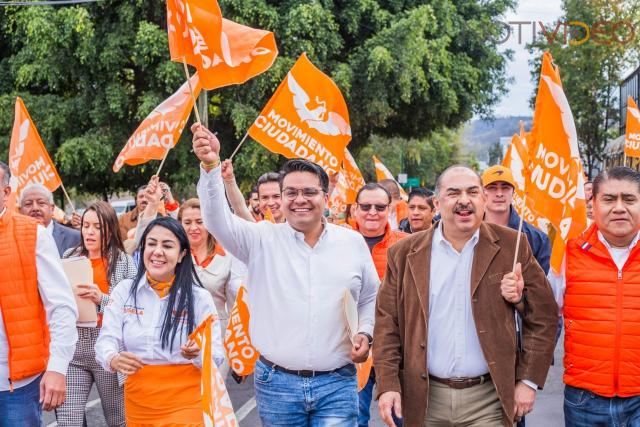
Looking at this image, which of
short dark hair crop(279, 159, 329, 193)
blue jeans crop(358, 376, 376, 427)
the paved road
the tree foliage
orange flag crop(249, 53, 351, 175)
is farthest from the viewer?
the tree foliage

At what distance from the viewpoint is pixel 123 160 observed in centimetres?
900

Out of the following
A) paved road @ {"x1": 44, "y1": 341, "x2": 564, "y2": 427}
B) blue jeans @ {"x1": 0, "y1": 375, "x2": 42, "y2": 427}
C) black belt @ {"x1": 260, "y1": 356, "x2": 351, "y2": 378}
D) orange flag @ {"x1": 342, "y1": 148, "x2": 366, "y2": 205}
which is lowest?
paved road @ {"x1": 44, "y1": 341, "x2": 564, "y2": 427}

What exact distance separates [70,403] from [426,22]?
1533 centimetres

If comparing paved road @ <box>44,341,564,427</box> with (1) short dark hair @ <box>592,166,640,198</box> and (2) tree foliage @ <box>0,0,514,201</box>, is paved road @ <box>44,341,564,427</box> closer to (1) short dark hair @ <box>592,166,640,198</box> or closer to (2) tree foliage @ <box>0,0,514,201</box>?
(1) short dark hair @ <box>592,166,640,198</box>

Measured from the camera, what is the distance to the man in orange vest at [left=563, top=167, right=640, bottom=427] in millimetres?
4344

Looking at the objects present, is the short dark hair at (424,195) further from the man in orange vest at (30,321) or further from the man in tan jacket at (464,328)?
the man in orange vest at (30,321)

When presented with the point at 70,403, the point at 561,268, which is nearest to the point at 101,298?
the point at 70,403

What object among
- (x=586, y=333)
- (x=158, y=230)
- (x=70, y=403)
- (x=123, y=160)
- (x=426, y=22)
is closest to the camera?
(x=586, y=333)

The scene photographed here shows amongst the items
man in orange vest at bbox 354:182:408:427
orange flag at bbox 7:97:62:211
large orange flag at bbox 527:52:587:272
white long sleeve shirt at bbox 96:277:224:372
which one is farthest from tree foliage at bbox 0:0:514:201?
white long sleeve shirt at bbox 96:277:224:372

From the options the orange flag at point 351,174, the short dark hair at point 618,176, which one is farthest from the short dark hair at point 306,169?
the orange flag at point 351,174

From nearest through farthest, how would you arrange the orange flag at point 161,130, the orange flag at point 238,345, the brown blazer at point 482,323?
1. the brown blazer at point 482,323
2. the orange flag at point 238,345
3. the orange flag at point 161,130

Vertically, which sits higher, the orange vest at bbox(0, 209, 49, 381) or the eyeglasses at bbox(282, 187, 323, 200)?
the eyeglasses at bbox(282, 187, 323, 200)

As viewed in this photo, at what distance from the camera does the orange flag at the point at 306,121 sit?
836 cm

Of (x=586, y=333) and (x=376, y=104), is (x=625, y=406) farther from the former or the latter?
(x=376, y=104)
